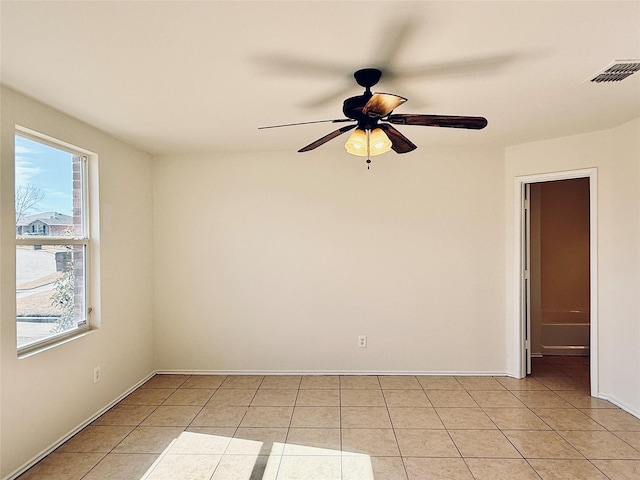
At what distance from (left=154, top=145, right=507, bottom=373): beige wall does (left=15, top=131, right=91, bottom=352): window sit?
1153 mm

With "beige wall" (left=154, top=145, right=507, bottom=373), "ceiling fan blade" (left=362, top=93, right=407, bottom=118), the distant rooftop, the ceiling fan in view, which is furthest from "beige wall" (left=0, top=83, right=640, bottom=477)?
"ceiling fan blade" (left=362, top=93, right=407, bottom=118)

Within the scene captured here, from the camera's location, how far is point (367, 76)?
2.22 metres

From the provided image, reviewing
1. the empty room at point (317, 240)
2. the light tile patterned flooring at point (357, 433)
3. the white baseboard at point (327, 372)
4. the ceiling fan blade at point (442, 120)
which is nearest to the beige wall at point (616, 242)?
the empty room at point (317, 240)

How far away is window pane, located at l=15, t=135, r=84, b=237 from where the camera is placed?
2602 millimetres

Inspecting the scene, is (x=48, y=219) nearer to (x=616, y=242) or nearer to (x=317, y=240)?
(x=317, y=240)

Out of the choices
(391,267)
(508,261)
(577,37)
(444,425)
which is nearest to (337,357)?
(391,267)

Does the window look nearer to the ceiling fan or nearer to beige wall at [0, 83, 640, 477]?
beige wall at [0, 83, 640, 477]

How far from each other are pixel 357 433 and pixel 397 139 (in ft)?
7.16

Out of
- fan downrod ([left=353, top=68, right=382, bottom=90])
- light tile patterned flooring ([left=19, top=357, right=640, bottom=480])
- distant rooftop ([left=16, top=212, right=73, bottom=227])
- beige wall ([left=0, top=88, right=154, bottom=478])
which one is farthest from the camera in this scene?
distant rooftop ([left=16, top=212, right=73, bottom=227])

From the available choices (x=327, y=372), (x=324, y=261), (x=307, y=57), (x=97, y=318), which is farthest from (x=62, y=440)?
(x=307, y=57)

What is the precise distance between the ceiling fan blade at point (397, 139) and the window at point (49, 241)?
2398 millimetres

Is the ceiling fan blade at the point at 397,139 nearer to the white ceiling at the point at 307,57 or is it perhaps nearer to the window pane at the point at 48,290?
the white ceiling at the point at 307,57

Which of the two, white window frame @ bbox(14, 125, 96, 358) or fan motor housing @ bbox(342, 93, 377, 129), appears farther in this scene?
white window frame @ bbox(14, 125, 96, 358)

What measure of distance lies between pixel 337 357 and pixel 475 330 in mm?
1518
